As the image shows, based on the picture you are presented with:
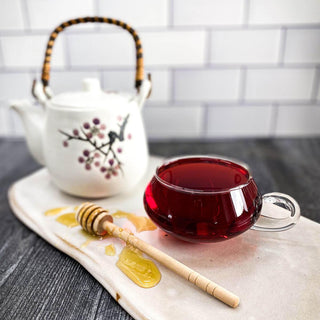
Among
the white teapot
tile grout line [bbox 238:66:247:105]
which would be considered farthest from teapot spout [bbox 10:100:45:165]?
tile grout line [bbox 238:66:247:105]

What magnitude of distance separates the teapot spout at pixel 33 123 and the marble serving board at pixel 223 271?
118 mm

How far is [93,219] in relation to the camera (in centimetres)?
43

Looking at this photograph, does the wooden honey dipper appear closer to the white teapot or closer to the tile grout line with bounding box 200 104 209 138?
the white teapot

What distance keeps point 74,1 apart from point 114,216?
52 centimetres

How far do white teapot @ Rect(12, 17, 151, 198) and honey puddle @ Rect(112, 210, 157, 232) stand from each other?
0.16ft

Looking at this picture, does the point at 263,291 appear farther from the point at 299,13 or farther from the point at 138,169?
the point at 299,13

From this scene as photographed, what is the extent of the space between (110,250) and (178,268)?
10cm

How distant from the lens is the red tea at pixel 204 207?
365 millimetres

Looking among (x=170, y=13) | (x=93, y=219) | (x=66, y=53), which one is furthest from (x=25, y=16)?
(x=93, y=219)

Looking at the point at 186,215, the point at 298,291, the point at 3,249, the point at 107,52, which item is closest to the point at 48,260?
the point at 3,249

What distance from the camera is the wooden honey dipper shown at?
1.06 ft

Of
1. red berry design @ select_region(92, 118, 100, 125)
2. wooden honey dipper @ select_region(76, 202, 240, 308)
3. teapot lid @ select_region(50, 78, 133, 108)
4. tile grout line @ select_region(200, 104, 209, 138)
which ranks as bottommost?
tile grout line @ select_region(200, 104, 209, 138)

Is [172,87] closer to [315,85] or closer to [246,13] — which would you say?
[246,13]

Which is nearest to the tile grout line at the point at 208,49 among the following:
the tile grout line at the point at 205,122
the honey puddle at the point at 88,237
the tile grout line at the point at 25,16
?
the tile grout line at the point at 205,122
